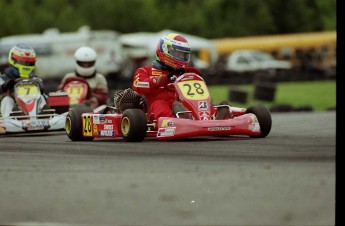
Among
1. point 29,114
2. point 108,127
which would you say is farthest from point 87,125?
point 29,114

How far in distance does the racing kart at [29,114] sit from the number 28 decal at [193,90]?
112 inches

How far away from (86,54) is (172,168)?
7831 millimetres

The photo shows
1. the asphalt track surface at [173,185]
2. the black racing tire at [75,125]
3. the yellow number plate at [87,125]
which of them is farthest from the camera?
the black racing tire at [75,125]

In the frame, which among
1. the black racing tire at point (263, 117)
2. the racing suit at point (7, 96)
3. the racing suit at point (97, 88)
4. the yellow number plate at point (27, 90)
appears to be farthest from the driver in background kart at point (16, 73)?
the black racing tire at point (263, 117)

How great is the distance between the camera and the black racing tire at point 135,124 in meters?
8.78

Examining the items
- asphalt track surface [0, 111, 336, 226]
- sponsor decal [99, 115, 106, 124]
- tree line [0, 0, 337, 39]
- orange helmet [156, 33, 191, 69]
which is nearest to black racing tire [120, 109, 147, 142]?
asphalt track surface [0, 111, 336, 226]

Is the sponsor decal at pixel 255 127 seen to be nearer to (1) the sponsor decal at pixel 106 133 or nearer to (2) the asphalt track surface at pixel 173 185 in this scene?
(2) the asphalt track surface at pixel 173 185

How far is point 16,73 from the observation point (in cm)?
1210

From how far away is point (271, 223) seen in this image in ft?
17.1

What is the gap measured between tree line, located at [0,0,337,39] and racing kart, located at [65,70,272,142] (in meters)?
39.3

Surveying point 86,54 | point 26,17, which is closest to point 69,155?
point 86,54

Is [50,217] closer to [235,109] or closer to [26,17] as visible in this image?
[235,109]

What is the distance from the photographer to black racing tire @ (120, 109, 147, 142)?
8.78 metres

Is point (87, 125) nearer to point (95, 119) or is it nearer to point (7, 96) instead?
point (95, 119)
